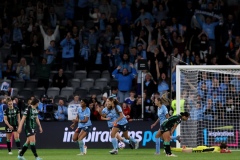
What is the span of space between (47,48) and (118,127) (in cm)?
948

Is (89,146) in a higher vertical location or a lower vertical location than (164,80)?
lower

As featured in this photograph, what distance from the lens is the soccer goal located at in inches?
1132

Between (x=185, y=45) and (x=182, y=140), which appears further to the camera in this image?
(x=185, y=45)

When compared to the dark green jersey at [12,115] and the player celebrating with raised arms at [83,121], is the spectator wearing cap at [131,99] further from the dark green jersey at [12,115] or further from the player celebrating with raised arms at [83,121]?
the dark green jersey at [12,115]

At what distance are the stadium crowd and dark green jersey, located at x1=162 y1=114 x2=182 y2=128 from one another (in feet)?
20.7

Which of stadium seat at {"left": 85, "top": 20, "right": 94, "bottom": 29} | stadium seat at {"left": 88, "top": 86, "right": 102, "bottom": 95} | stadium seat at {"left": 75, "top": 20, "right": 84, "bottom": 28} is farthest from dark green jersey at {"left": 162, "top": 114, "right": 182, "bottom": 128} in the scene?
stadium seat at {"left": 75, "top": 20, "right": 84, "bottom": 28}

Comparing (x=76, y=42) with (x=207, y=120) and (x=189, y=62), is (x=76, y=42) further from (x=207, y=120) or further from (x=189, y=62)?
(x=207, y=120)

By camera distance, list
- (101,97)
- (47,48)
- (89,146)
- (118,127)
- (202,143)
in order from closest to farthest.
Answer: (118,127) → (202,143) → (89,146) → (101,97) → (47,48)

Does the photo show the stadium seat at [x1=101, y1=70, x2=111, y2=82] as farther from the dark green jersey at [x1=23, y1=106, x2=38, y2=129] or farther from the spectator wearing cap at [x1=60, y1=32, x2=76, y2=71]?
the dark green jersey at [x1=23, y1=106, x2=38, y2=129]

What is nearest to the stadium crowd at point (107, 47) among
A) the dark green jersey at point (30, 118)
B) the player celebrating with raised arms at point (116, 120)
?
the player celebrating with raised arms at point (116, 120)

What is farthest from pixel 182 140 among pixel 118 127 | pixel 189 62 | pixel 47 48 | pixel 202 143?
pixel 47 48

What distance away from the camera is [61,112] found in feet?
103

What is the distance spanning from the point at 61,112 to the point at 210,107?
6.13 metres

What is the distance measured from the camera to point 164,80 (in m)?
31.8
